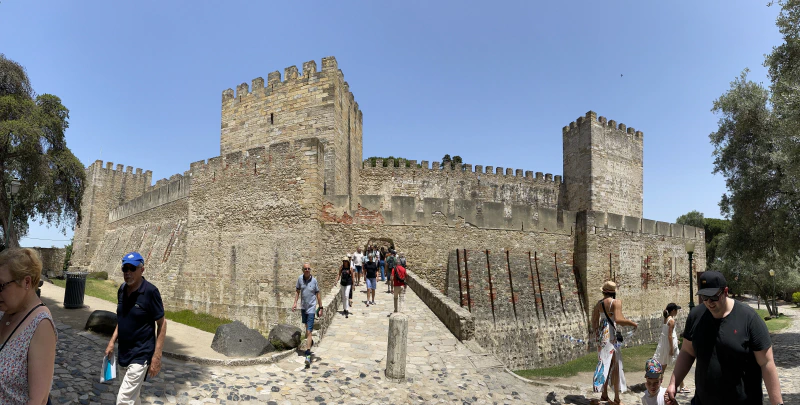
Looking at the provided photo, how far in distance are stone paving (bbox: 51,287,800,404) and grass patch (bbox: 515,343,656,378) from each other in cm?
492

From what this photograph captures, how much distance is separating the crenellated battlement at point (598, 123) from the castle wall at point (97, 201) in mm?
36622

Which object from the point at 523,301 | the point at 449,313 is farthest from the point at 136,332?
the point at 523,301

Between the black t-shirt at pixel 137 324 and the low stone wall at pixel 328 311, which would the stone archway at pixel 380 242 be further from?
the black t-shirt at pixel 137 324

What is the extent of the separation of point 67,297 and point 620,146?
2973cm

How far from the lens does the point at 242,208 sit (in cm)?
1595

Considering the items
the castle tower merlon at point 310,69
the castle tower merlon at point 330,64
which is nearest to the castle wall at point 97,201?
the castle tower merlon at point 310,69

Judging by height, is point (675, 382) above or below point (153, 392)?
above

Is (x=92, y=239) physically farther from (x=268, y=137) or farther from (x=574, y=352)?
(x=574, y=352)

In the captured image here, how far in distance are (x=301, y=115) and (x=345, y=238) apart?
562 centimetres

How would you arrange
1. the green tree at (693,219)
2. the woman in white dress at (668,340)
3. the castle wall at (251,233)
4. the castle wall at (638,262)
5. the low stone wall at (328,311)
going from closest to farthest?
the woman in white dress at (668,340) < the low stone wall at (328,311) < the castle wall at (251,233) < the castle wall at (638,262) < the green tree at (693,219)

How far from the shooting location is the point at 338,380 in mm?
6922

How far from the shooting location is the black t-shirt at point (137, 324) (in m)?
4.18

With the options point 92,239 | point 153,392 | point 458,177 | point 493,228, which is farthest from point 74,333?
point 92,239

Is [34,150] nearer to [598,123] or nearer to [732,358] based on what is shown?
[732,358]
